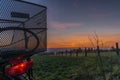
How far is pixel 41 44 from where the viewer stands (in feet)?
16.4

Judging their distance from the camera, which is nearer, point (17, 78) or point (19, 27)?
point (19, 27)

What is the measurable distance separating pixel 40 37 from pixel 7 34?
0.56 metres

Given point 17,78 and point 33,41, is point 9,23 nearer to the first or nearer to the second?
point 33,41

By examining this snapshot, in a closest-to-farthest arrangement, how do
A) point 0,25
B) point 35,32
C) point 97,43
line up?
point 0,25, point 35,32, point 97,43

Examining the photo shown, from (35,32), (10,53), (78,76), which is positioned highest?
(35,32)

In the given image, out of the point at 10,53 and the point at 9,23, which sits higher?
the point at 9,23

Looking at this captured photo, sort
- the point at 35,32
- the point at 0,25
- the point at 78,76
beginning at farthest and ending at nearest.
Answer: the point at 78,76 → the point at 35,32 → the point at 0,25

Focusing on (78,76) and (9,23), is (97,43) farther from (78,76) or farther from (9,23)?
(9,23)

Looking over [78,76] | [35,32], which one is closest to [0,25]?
[35,32]

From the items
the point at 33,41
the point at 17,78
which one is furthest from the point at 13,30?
the point at 17,78

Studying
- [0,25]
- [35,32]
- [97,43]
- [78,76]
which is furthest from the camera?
[78,76]

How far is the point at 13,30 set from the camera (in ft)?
15.2

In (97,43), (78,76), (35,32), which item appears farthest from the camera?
(78,76)

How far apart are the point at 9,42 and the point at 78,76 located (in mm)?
6698
